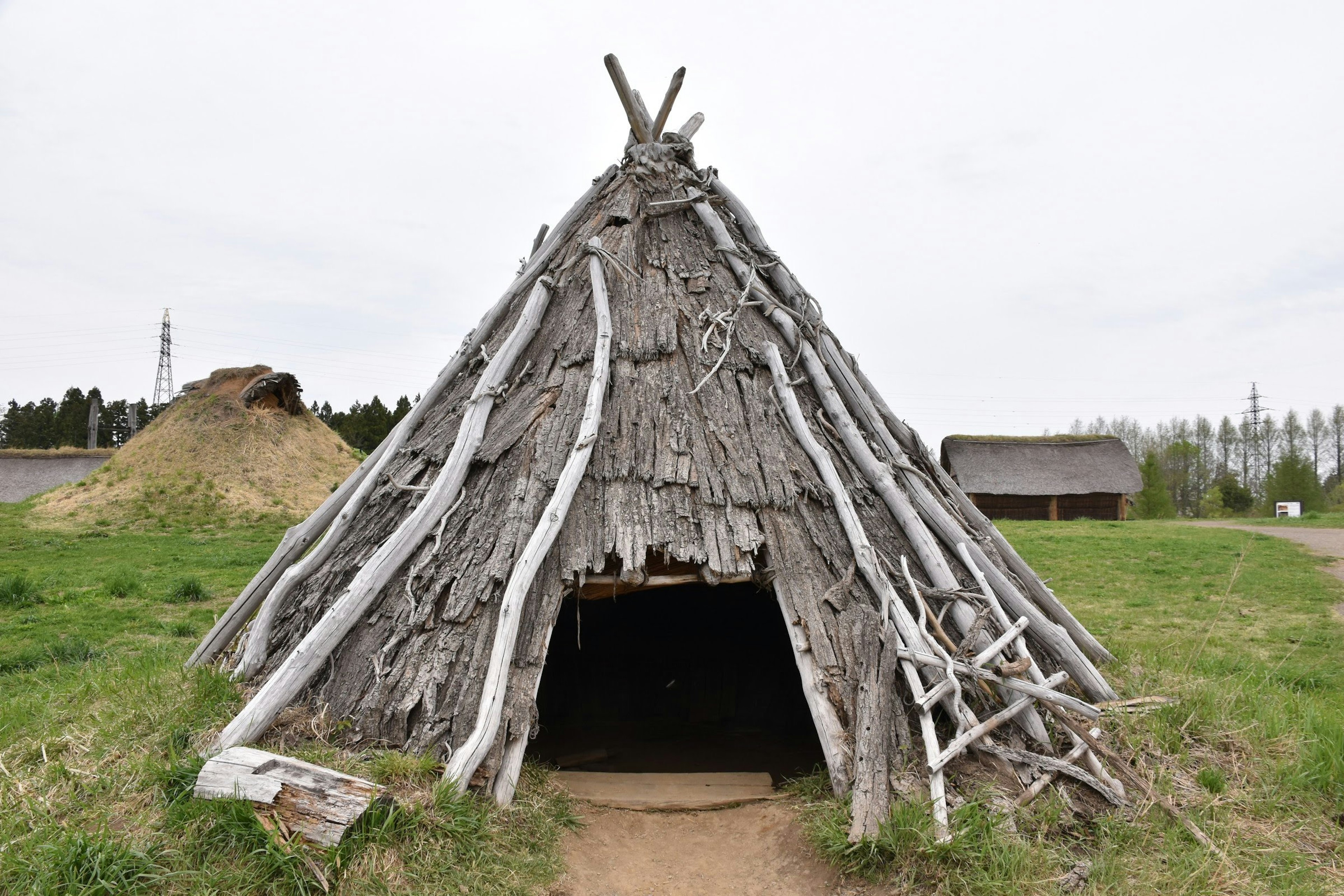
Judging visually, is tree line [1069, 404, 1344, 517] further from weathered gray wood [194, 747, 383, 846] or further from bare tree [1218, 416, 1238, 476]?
weathered gray wood [194, 747, 383, 846]

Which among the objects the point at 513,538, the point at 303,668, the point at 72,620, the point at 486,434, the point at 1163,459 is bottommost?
the point at 72,620

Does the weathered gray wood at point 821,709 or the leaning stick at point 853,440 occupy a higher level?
the leaning stick at point 853,440

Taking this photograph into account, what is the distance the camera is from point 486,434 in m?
4.96

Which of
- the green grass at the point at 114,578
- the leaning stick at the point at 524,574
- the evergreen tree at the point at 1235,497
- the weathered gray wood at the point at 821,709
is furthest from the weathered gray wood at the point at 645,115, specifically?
the evergreen tree at the point at 1235,497

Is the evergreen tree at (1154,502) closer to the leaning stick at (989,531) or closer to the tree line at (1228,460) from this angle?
the tree line at (1228,460)

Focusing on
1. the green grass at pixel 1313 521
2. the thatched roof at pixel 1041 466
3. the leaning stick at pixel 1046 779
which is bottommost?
the leaning stick at pixel 1046 779

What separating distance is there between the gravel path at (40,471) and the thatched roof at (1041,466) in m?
27.5

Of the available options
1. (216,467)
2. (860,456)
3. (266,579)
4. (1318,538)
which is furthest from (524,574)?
(1318,538)

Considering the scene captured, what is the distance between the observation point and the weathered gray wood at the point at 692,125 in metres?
6.41

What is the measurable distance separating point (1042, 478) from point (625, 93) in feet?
77.3

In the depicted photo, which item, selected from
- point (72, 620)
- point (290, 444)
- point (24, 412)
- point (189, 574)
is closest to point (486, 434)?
point (72, 620)

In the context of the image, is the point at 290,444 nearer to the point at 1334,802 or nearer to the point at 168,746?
the point at 168,746

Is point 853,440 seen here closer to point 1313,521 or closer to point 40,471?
point 1313,521

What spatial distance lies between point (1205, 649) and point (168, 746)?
339 inches
